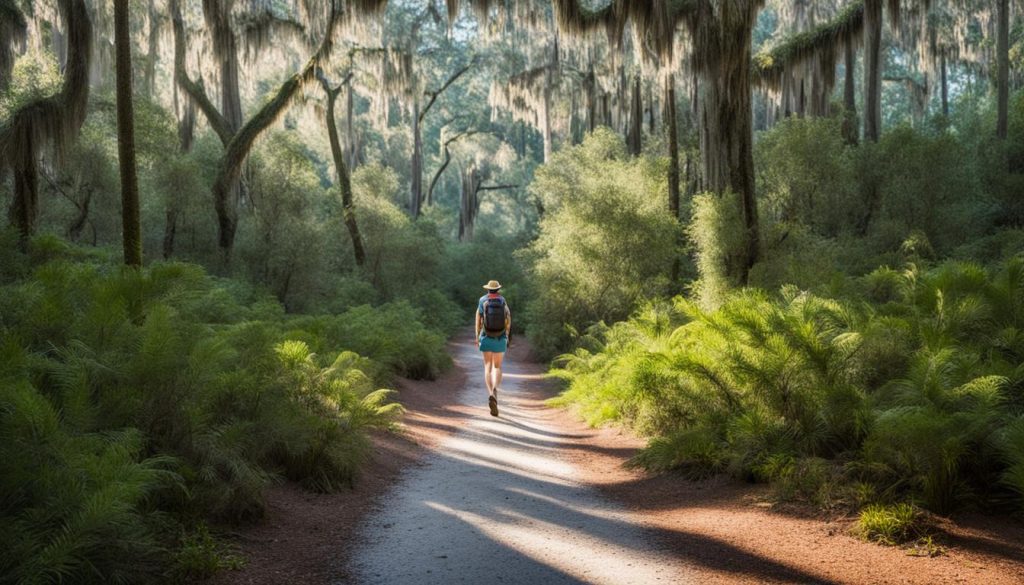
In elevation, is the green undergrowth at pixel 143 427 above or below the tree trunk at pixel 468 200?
below

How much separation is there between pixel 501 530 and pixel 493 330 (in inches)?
247

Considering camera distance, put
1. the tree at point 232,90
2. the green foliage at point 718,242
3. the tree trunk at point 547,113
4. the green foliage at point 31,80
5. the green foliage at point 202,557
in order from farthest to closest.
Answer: the tree trunk at point 547,113, the tree at point 232,90, the green foliage at point 31,80, the green foliage at point 718,242, the green foliage at point 202,557

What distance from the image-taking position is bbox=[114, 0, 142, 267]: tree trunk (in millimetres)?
9320

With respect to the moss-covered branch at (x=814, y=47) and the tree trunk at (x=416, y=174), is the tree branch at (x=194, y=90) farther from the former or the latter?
the tree trunk at (x=416, y=174)

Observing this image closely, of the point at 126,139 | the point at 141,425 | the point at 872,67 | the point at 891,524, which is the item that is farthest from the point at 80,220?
the point at 872,67

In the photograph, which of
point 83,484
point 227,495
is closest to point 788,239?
point 227,495

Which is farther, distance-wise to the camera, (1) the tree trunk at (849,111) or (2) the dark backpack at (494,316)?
(1) the tree trunk at (849,111)

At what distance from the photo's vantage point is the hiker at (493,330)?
Answer: 11.5 m

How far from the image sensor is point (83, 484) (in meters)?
3.58

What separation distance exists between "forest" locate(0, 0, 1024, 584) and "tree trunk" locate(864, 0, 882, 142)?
0.14 m

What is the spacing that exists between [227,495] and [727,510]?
368 centimetres

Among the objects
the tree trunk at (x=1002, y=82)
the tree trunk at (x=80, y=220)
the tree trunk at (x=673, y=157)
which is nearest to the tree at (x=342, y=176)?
the tree trunk at (x=80, y=220)

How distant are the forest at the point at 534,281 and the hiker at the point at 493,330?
5.24 ft

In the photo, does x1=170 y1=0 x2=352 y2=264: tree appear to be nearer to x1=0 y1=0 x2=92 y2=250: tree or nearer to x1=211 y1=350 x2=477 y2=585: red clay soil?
x1=0 y1=0 x2=92 y2=250: tree
